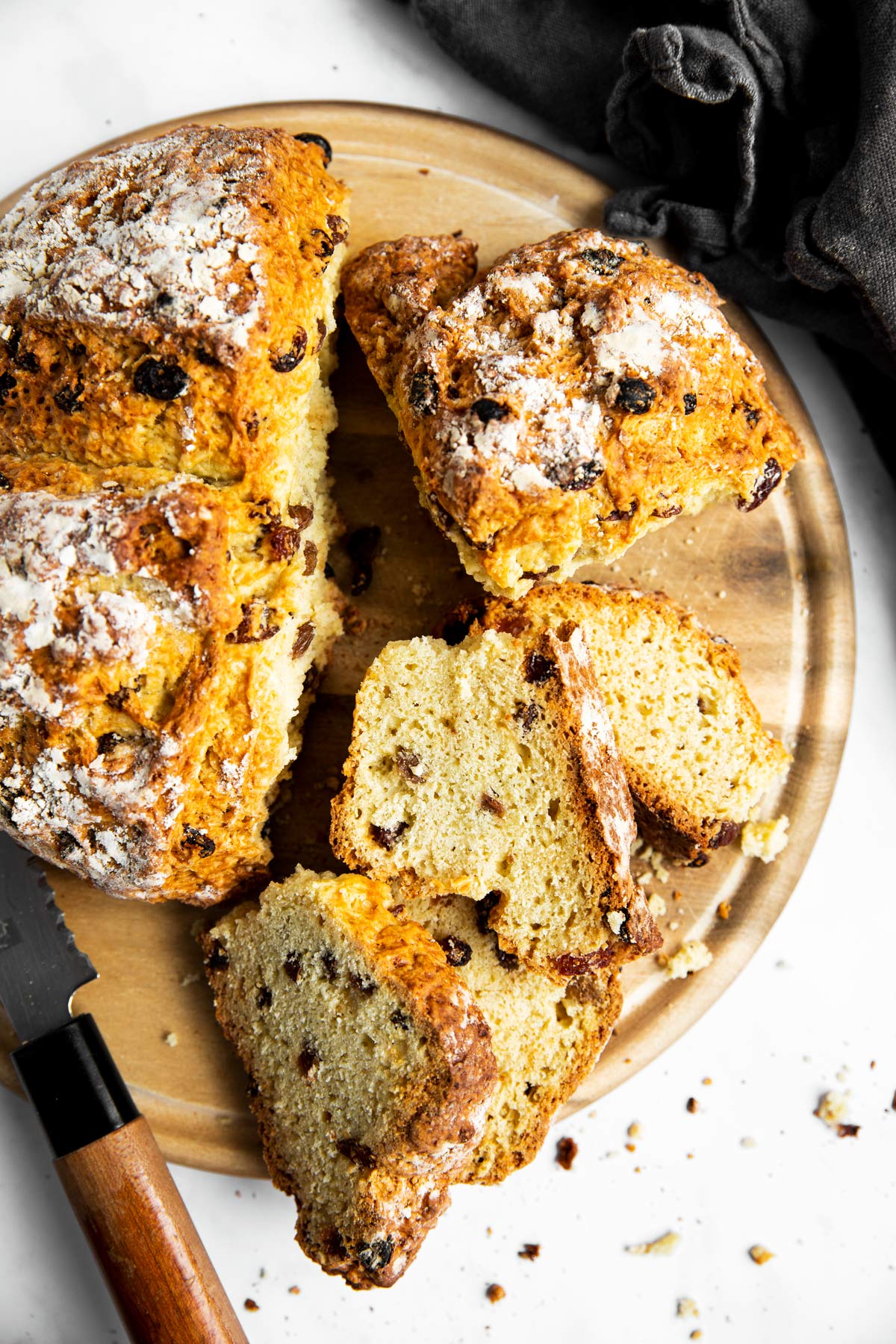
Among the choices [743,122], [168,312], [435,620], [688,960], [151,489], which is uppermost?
[168,312]

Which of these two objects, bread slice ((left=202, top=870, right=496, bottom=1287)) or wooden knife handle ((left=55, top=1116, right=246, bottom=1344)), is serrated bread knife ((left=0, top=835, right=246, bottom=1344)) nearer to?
wooden knife handle ((left=55, top=1116, right=246, bottom=1344))

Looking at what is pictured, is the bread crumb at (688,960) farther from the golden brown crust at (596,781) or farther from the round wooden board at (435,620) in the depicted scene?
the golden brown crust at (596,781)

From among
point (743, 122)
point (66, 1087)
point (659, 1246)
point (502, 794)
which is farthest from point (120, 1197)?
point (743, 122)

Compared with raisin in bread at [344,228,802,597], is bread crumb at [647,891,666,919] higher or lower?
lower

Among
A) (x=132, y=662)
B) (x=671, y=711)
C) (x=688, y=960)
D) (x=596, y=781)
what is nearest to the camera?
(x=132, y=662)

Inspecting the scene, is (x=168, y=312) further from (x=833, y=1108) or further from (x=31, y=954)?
(x=833, y=1108)

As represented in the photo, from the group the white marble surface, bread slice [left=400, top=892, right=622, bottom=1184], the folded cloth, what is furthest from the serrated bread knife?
the folded cloth
